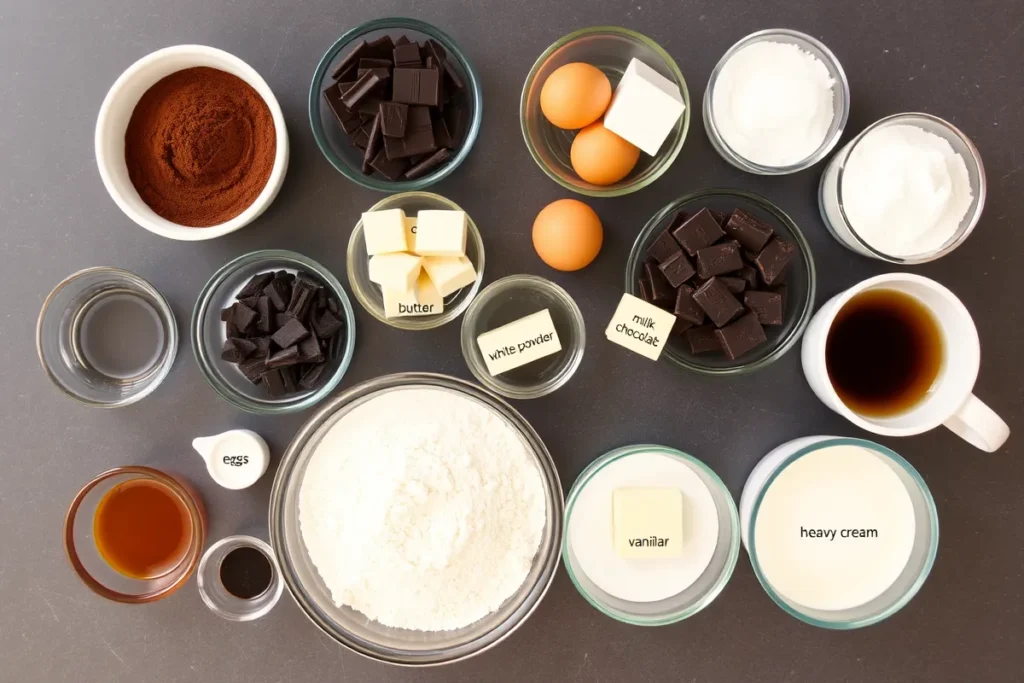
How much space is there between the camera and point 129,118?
3.74 ft

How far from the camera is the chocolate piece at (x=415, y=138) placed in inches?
43.1

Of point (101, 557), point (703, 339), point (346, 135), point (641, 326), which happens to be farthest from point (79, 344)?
point (703, 339)

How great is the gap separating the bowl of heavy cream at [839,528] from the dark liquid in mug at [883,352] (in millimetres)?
122

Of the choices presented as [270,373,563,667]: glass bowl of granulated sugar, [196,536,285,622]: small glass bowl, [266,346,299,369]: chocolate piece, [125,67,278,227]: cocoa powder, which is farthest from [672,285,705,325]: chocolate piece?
[196,536,285,622]: small glass bowl

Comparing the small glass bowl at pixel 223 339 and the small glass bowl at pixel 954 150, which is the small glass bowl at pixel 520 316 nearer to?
the small glass bowl at pixel 223 339

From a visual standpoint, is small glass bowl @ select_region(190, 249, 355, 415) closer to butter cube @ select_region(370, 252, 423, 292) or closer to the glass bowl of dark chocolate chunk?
butter cube @ select_region(370, 252, 423, 292)

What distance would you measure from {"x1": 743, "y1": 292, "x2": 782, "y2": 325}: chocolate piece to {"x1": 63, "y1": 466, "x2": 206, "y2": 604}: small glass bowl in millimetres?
1143

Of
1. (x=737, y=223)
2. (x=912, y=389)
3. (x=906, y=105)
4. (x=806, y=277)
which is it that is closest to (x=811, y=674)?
(x=912, y=389)

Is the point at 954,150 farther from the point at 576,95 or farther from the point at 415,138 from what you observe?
the point at 415,138

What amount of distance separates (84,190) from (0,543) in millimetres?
771

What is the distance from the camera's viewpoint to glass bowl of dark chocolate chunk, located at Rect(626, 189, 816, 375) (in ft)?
3.54

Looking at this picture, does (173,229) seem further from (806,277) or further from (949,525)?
(949,525)

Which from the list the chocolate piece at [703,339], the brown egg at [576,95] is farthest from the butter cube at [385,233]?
the chocolate piece at [703,339]

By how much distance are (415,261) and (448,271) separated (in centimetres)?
6
